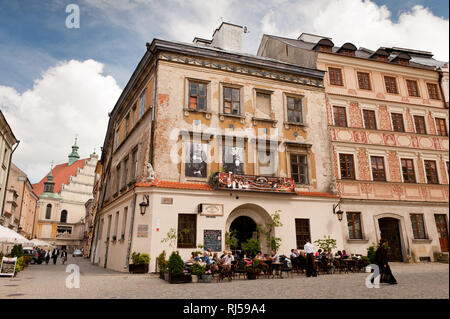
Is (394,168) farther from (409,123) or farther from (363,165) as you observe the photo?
(409,123)

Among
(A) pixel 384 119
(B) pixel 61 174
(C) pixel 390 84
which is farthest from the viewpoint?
(B) pixel 61 174

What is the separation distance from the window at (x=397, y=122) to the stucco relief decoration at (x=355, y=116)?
2647mm

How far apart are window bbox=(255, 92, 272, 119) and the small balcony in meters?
4.16

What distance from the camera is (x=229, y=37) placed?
26.5 meters

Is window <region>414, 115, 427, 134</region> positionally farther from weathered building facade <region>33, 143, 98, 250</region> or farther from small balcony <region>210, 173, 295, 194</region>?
weathered building facade <region>33, 143, 98, 250</region>

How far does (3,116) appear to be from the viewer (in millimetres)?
26969

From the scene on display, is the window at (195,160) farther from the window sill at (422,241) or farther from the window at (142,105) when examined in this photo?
the window sill at (422,241)

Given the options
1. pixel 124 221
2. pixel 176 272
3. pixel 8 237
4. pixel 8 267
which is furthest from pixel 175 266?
pixel 8 237

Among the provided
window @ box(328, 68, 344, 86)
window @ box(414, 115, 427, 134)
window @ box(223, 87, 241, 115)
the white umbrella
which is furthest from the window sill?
the white umbrella

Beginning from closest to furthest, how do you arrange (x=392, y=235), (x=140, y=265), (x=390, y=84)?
1. (x=140, y=265)
2. (x=392, y=235)
3. (x=390, y=84)

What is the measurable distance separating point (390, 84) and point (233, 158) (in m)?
13.8

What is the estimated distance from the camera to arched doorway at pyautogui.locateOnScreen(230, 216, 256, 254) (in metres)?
19.7
